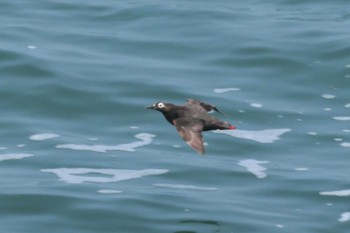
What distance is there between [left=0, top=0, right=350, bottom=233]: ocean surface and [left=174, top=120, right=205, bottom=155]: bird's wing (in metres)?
3.87

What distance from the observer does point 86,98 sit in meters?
30.7

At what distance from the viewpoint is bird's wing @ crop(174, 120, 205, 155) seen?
1953cm

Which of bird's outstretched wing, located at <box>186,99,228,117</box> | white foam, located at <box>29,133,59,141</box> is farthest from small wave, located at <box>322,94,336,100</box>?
bird's outstretched wing, located at <box>186,99,228,117</box>

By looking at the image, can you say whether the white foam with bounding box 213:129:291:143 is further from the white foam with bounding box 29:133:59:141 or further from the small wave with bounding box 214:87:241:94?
the white foam with bounding box 29:133:59:141

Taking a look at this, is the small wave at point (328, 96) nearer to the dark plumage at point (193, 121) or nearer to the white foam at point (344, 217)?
the white foam at point (344, 217)

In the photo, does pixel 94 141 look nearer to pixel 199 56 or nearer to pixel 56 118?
pixel 56 118

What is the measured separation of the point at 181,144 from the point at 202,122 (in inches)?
305

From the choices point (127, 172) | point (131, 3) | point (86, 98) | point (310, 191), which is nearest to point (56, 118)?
point (86, 98)

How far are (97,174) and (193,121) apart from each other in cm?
662

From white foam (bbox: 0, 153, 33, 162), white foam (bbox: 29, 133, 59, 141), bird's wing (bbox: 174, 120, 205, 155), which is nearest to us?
bird's wing (bbox: 174, 120, 205, 155)

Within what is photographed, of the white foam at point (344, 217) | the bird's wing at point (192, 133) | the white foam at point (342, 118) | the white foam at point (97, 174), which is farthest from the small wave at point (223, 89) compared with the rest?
the bird's wing at point (192, 133)

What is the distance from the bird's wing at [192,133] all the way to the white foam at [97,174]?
611 cm

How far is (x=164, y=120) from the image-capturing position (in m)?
29.1

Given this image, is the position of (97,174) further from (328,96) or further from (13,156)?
(328,96)
